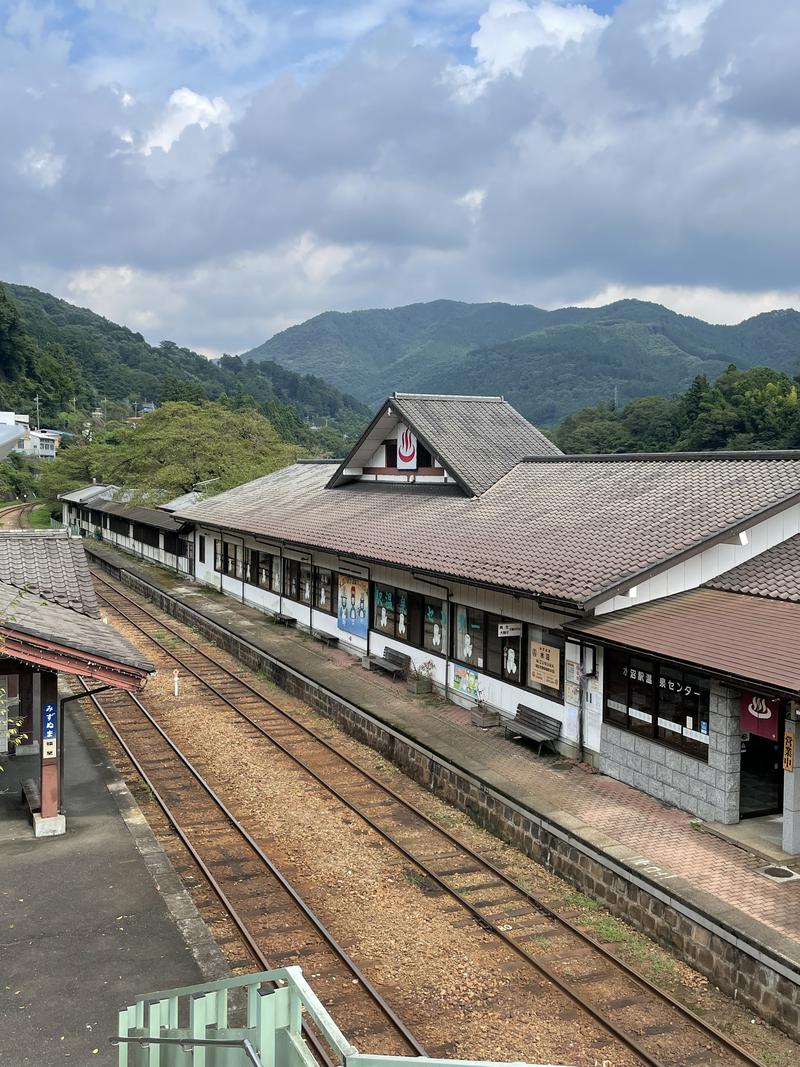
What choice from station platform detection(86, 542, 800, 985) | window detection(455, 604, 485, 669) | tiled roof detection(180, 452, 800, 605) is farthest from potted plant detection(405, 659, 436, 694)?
tiled roof detection(180, 452, 800, 605)

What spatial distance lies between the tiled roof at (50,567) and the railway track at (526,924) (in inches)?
191

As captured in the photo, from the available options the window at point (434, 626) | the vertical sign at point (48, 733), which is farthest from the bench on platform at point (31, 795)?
the window at point (434, 626)

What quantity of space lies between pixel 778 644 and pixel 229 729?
10.9 metres

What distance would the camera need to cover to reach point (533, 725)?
588 inches

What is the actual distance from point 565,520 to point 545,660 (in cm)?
339

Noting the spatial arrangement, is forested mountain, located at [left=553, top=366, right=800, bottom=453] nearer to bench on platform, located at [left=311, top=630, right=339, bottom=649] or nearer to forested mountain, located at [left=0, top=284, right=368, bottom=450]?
forested mountain, located at [left=0, top=284, right=368, bottom=450]

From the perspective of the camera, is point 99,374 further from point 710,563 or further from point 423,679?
point 710,563

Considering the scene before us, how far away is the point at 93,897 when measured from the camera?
939 cm

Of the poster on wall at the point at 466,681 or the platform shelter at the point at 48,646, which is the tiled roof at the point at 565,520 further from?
the platform shelter at the point at 48,646

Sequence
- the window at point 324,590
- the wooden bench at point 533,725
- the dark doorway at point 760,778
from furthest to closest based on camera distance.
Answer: the window at point 324,590 < the wooden bench at point 533,725 < the dark doorway at point 760,778

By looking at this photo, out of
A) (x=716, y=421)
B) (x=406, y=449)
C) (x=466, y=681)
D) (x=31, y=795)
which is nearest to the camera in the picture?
(x=31, y=795)

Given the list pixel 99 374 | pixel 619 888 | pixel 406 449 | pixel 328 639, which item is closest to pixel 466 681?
pixel 328 639

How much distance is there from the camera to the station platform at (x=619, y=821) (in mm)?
9016

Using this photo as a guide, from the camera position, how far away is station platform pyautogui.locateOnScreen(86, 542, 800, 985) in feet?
29.6
